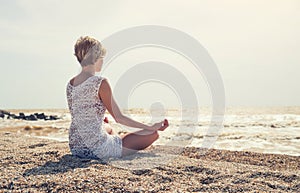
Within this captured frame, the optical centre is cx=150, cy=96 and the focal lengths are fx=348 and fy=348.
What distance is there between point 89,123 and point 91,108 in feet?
0.67

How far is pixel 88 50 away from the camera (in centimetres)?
435

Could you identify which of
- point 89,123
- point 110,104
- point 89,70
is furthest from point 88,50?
point 89,123

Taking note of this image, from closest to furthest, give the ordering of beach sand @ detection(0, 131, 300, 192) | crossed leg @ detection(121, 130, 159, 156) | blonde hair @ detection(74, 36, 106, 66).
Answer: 1. beach sand @ detection(0, 131, 300, 192)
2. blonde hair @ detection(74, 36, 106, 66)
3. crossed leg @ detection(121, 130, 159, 156)

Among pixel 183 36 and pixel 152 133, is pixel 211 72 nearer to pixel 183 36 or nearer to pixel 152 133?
pixel 183 36

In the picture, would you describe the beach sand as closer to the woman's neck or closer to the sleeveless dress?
the sleeveless dress

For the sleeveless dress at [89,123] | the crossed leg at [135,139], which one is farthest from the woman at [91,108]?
the crossed leg at [135,139]

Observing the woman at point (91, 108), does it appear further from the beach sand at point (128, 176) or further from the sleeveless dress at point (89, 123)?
the beach sand at point (128, 176)

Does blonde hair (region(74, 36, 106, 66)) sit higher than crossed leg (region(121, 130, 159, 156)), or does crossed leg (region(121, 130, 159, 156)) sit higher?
blonde hair (region(74, 36, 106, 66))

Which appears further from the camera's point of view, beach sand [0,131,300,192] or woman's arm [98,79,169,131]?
woman's arm [98,79,169,131]

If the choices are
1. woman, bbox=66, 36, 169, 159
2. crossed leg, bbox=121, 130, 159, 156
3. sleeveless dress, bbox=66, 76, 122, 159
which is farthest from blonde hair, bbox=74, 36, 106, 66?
crossed leg, bbox=121, 130, 159, 156

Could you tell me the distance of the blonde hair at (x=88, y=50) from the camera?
433 cm

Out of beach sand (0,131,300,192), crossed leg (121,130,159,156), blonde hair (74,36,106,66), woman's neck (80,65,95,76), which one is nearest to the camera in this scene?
beach sand (0,131,300,192)

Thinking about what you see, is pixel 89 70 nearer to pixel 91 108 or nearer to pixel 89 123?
pixel 91 108

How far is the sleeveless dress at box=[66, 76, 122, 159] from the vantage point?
4410 millimetres
